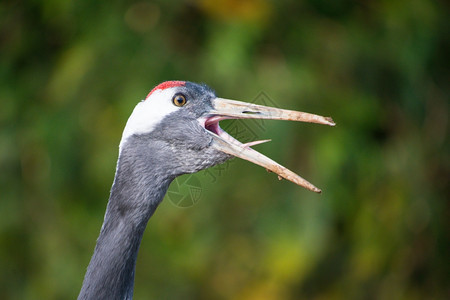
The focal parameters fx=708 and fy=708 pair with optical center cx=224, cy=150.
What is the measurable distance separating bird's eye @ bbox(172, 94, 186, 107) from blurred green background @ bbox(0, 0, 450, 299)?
3279mm

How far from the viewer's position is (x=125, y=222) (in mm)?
2883

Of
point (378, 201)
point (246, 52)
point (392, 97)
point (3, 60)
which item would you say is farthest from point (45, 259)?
point (392, 97)

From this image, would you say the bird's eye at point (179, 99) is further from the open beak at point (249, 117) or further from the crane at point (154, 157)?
the open beak at point (249, 117)

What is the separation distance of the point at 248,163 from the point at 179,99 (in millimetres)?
3585

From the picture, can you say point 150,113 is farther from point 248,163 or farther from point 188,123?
point 248,163

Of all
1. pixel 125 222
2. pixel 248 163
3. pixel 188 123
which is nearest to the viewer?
pixel 125 222

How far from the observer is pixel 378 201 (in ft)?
22.1

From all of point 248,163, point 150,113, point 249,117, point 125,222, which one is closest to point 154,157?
point 150,113

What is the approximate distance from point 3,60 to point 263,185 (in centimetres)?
295

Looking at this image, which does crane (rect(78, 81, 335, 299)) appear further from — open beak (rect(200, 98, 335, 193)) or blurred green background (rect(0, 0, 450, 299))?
blurred green background (rect(0, 0, 450, 299))

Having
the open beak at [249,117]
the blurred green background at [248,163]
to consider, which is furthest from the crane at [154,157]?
the blurred green background at [248,163]

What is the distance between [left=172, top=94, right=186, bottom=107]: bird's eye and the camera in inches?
119

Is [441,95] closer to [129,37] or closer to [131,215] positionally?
[129,37]

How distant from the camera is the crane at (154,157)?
285cm
